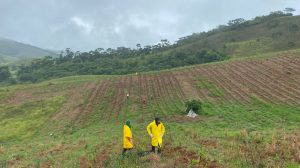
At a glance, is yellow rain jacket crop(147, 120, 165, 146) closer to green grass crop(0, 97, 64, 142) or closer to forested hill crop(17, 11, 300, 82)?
green grass crop(0, 97, 64, 142)

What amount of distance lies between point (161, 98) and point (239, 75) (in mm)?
12859

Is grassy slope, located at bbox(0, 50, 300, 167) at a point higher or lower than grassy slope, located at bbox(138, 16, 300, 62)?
lower

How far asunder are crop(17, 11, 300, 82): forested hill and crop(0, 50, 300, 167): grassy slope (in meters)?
37.1

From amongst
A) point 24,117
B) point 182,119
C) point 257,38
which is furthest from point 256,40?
point 182,119

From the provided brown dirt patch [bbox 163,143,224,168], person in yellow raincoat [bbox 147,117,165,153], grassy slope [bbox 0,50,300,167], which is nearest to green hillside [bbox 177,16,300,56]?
grassy slope [bbox 0,50,300,167]

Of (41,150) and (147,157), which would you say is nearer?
(147,157)

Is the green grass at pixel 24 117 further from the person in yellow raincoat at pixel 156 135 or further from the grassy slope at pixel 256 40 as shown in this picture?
the grassy slope at pixel 256 40

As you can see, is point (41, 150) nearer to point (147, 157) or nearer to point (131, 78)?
point (147, 157)

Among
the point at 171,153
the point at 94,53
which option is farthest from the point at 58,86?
the point at 94,53

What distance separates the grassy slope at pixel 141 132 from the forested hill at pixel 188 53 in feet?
122

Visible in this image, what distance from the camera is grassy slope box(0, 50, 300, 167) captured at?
17172 millimetres

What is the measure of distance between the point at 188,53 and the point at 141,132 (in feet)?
249

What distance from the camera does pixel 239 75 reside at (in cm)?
5206

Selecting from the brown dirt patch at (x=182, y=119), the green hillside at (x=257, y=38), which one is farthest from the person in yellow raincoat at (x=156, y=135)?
the green hillside at (x=257, y=38)
